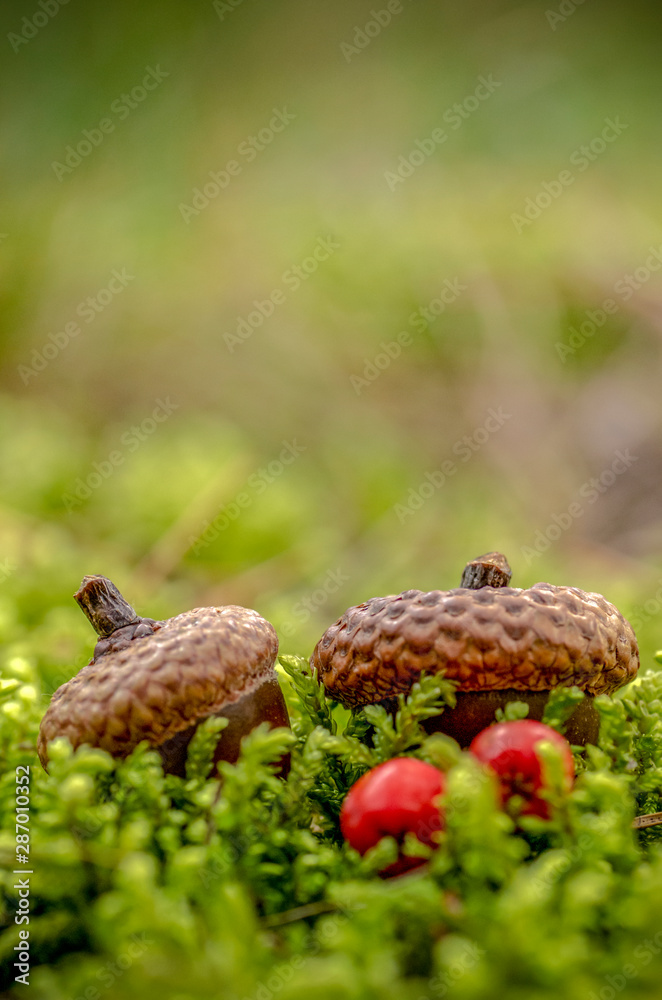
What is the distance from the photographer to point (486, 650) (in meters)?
0.93

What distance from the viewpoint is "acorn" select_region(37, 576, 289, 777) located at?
36.1 inches

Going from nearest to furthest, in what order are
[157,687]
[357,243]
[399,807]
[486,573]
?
[399,807] → [157,687] → [486,573] → [357,243]

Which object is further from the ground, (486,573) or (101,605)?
(101,605)

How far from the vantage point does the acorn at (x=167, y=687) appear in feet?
3.01

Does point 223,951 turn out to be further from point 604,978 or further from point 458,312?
point 458,312

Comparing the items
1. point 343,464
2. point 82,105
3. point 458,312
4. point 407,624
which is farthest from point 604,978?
point 82,105

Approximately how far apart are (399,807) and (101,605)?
19.7 inches

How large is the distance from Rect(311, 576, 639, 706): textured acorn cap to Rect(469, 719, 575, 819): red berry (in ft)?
0.43

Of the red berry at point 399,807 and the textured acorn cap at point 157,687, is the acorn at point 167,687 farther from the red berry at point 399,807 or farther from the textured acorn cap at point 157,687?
the red berry at point 399,807

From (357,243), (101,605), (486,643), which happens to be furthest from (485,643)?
(357,243)

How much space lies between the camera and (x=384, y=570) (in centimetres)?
281

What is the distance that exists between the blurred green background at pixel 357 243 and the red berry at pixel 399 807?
3.03 meters

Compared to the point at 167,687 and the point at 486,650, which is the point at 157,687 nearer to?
the point at 167,687

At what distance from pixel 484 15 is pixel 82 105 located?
9.41 feet
